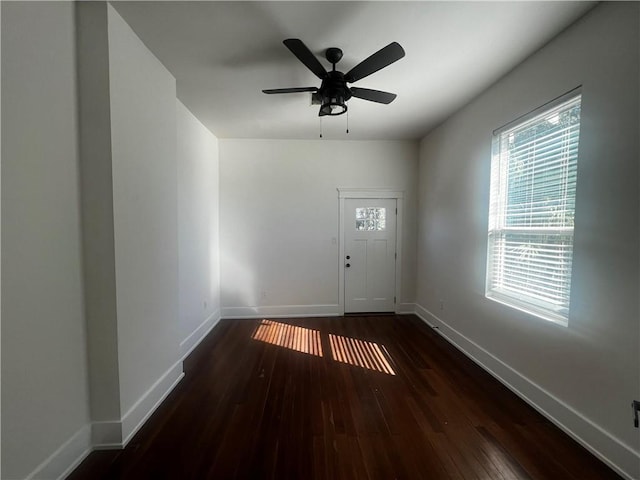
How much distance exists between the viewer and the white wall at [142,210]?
1.54 metres

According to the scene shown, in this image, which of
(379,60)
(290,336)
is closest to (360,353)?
(290,336)

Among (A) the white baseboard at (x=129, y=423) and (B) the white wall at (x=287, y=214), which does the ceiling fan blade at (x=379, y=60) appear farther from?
(A) the white baseboard at (x=129, y=423)

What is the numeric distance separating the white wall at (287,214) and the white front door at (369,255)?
0.23 metres

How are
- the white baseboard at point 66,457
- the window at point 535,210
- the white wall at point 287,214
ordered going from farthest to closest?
the white wall at point 287,214 < the window at point 535,210 < the white baseboard at point 66,457

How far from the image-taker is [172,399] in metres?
1.98

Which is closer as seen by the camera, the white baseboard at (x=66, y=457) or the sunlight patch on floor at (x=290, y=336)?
the white baseboard at (x=66, y=457)

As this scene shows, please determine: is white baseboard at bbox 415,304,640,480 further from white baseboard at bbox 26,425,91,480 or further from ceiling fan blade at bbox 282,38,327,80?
white baseboard at bbox 26,425,91,480

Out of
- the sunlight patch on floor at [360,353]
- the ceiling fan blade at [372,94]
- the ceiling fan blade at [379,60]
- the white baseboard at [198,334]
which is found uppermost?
the ceiling fan blade at [379,60]

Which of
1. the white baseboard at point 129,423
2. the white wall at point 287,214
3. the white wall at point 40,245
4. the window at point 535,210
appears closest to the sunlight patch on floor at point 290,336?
the white wall at point 287,214

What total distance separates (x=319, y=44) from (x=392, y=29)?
20.3 inches

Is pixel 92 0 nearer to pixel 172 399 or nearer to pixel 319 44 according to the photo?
pixel 319 44

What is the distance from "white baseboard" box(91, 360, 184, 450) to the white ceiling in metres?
2.58

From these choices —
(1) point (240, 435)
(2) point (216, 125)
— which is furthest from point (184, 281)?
(2) point (216, 125)

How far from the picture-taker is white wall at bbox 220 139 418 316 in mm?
3754
